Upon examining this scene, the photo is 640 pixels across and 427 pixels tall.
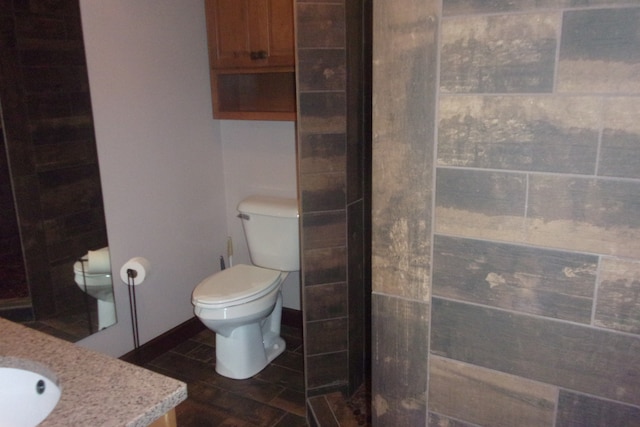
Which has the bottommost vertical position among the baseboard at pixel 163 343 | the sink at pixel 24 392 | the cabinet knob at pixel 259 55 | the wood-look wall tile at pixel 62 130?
the baseboard at pixel 163 343

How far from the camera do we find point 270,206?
2918 millimetres

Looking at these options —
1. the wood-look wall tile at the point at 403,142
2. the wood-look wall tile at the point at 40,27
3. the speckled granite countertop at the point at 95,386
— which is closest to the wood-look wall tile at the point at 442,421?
→ the wood-look wall tile at the point at 403,142

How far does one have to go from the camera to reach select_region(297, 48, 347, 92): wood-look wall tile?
2053 mm

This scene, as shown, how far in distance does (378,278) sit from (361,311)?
1.10 metres

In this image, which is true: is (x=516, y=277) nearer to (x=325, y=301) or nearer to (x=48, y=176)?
(x=325, y=301)

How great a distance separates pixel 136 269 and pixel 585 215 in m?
2.20

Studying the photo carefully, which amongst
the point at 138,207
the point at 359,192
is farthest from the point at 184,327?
the point at 359,192

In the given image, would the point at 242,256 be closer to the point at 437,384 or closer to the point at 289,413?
the point at 289,413

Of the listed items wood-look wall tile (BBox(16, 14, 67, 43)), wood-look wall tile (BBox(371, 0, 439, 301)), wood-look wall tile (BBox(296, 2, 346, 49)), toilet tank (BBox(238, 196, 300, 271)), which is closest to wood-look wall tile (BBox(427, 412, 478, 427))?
wood-look wall tile (BBox(371, 0, 439, 301))

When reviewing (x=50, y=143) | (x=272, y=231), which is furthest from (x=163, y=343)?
(x=50, y=143)

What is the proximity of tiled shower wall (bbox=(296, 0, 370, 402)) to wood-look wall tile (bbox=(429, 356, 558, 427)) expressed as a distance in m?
0.95

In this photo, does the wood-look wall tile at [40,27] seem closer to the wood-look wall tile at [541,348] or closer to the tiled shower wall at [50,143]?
the tiled shower wall at [50,143]

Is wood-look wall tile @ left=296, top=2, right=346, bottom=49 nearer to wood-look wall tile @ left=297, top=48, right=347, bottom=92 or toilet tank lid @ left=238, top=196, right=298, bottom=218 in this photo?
wood-look wall tile @ left=297, top=48, right=347, bottom=92

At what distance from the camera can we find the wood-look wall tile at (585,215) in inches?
42.7
